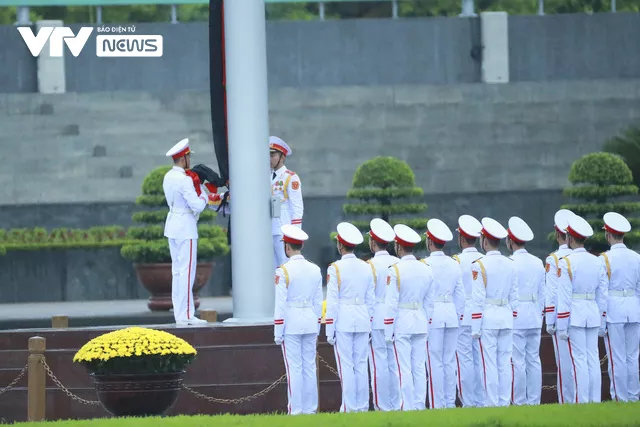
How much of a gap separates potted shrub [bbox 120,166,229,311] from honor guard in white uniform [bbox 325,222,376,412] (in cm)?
629

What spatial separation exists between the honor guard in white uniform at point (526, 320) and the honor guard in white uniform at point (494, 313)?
0.43 ft

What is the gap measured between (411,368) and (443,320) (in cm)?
54

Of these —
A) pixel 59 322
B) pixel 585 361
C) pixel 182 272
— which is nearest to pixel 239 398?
pixel 182 272

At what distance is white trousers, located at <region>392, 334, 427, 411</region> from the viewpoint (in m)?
13.0

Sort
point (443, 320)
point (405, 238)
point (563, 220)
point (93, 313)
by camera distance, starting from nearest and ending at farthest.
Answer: point (405, 238) → point (443, 320) → point (563, 220) → point (93, 313)

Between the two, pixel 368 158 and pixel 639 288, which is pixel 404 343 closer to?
pixel 639 288

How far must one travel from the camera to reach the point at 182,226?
1495cm

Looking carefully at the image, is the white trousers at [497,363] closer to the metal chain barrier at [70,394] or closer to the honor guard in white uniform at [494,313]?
the honor guard in white uniform at [494,313]

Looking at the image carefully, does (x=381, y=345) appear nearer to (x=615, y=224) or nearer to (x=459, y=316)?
(x=459, y=316)

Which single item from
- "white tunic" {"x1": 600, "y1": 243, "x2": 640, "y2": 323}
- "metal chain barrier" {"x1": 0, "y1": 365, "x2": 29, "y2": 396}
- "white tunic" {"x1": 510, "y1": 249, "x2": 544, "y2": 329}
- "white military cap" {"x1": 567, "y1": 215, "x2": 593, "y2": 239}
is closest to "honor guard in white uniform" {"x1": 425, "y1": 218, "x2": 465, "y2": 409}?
"white tunic" {"x1": 510, "y1": 249, "x2": 544, "y2": 329}

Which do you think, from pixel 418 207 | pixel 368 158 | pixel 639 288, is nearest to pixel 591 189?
pixel 418 207

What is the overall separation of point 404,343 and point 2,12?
1381 centimetres

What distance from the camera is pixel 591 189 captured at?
22.3 metres

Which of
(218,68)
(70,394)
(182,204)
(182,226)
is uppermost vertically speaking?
(218,68)
